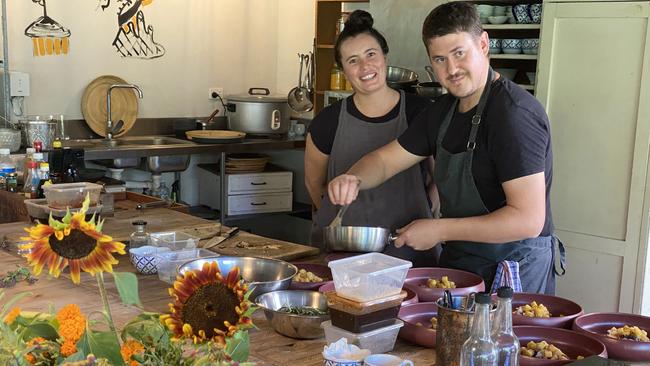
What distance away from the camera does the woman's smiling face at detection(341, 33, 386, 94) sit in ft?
9.43

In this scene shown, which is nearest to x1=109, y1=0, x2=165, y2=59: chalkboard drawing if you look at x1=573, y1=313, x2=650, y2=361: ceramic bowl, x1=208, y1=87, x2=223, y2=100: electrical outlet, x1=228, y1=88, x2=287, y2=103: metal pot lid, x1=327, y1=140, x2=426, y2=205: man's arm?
x1=208, y1=87, x2=223, y2=100: electrical outlet

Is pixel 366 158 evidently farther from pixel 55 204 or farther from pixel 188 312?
pixel 188 312

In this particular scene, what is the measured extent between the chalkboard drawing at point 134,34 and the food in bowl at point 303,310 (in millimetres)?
3820

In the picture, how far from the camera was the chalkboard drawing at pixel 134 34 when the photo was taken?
5297mm

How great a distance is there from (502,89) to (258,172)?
3327 millimetres

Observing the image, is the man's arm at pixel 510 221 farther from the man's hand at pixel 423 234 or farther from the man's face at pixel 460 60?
the man's face at pixel 460 60

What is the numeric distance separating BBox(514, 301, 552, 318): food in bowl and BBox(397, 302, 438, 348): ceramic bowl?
0.75 feet

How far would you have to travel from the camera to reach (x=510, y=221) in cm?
222

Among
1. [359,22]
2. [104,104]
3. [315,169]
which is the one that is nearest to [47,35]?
[104,104]

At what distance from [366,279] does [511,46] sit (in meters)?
2.68

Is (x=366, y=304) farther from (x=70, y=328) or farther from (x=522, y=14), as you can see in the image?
(x=522, y=14)

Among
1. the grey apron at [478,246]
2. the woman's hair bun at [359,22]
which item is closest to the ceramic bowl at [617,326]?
the grey apron at [478,246]

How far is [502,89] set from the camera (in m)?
2.35

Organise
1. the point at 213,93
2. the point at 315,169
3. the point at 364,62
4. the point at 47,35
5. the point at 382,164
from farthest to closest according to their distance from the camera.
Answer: the point at 213,93 < the point at 47,35 < the point at 315,169 < the point at 364,62 < the point at 382,164
